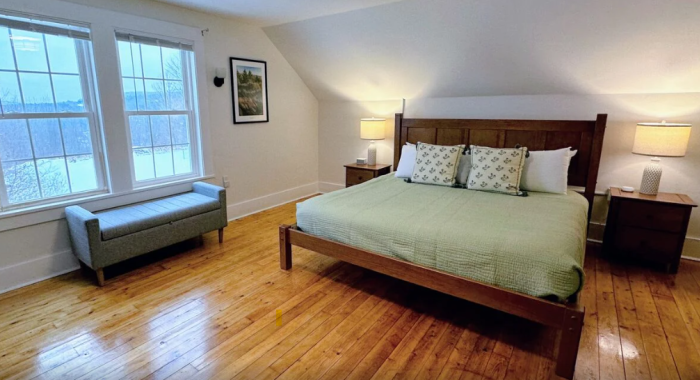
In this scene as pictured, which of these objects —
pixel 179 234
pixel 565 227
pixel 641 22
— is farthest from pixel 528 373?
pixel 179 234

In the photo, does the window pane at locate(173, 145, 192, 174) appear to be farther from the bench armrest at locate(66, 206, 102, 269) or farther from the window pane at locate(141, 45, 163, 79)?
the bench armrest at locate(66, 206, 102, 269)

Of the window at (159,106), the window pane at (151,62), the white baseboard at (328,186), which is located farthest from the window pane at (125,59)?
the white baseboard at (328,186)

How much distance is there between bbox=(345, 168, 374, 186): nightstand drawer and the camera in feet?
14.3

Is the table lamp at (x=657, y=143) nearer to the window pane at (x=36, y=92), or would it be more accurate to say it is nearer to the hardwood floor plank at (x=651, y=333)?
the hardwood floor plank at (x=651, y=333)

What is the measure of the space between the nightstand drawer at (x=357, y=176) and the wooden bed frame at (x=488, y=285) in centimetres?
36

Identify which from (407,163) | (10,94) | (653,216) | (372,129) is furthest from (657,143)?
(10,94)

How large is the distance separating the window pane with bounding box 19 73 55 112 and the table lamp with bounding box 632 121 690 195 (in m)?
4.66

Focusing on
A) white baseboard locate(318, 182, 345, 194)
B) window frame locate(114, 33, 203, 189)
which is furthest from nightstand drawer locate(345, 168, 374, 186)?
window frame locate(114, 33, 203, 189)

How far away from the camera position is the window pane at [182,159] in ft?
11.8

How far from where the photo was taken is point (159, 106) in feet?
11.1

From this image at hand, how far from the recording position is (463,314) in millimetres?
2291

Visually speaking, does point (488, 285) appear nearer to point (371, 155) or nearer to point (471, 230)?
point (471, 230)

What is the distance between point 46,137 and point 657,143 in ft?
15.6

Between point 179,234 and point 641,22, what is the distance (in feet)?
12.8
